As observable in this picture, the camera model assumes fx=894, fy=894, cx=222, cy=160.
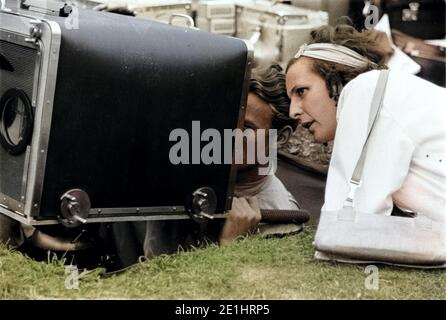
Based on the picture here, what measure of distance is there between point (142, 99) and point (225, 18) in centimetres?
204

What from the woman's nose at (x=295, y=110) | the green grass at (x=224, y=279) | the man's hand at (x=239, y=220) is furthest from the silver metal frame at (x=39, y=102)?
the woman's nose at (x=295, y=110)

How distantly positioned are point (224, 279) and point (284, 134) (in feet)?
4.53

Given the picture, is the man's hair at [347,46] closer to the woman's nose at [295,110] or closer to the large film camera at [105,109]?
the woman's nose at [295,110]

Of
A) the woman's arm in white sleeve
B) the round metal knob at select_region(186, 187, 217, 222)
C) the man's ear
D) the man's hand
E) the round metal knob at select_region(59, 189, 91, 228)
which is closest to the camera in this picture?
the round metal knob at select_region(59, 189, 91, 228)

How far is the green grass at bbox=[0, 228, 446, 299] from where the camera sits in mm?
3148

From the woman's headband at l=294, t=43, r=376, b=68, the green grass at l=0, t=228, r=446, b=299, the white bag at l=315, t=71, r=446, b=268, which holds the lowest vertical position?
the green grass at l=0, t=228, r=446, b=299

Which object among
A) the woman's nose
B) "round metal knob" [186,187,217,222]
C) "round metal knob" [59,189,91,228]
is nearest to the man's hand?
"round metal knob" [186,187,217,222]

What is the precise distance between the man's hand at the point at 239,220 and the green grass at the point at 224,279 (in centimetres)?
21

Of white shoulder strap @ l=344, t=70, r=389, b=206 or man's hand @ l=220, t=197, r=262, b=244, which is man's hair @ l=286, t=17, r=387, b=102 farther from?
man's hand @ l=220, t=197, r=262, b=244

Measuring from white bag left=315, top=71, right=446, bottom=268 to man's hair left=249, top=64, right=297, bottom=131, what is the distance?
105 centimetres

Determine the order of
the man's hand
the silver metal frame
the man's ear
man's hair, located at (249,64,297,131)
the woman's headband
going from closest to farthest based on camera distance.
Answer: the silver metal frame → the man's hand → the woman's headband → man's hair, located at (249,64,297,131) → the man's ear

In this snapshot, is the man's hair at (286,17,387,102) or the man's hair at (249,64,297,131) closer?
the man's hair at (286,17,387,102)

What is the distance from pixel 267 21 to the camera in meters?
5.06

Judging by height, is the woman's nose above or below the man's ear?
above
